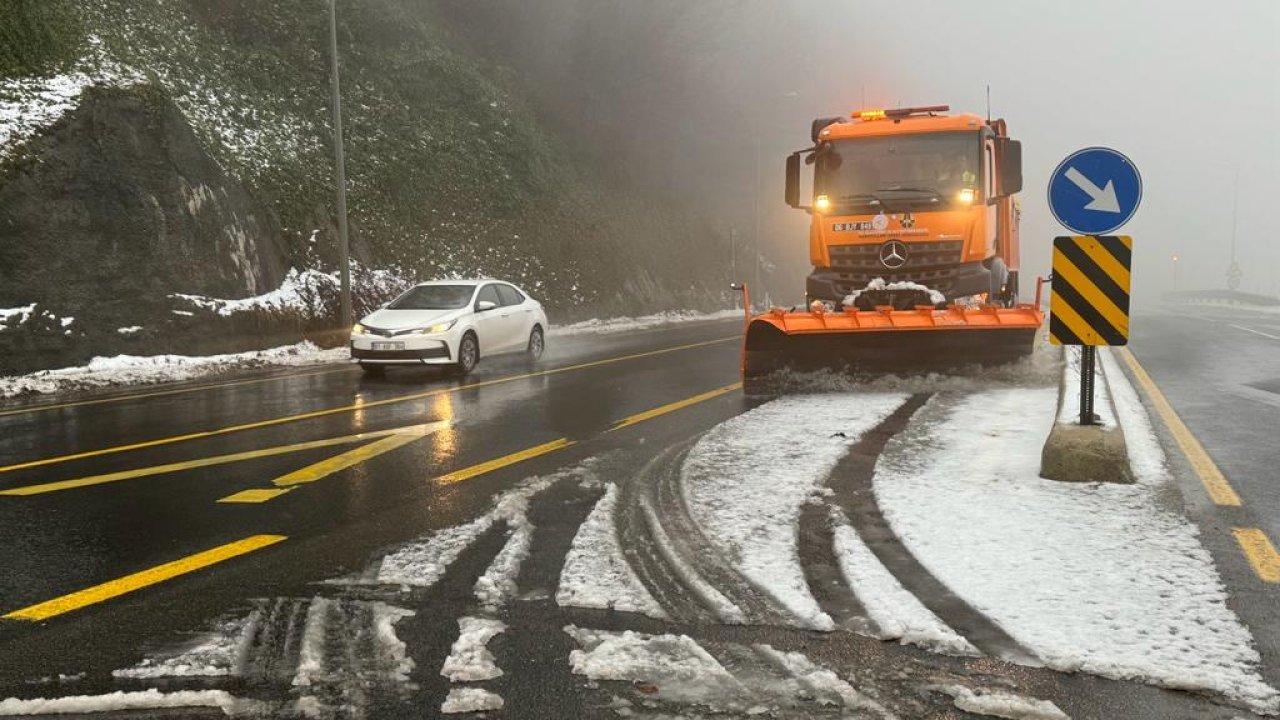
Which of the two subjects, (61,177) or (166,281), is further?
(166,281)

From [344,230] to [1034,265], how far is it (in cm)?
15357

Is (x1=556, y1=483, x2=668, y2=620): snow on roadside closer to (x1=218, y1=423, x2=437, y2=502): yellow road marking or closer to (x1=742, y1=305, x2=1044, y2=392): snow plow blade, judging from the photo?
(x1=218, y1=423, x2=437, y2=502): yellow road marking

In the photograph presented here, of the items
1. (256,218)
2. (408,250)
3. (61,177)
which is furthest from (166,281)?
(408,250)

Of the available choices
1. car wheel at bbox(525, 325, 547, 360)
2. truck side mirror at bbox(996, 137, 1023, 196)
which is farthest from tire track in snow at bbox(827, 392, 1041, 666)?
car wheel at bbox(525, 325, 547, 360)

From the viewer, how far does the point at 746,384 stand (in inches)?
446

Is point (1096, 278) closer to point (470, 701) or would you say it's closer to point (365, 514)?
point (365, 514)

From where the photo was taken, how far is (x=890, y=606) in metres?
3.86

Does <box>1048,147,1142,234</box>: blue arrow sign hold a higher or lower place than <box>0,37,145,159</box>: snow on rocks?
lower

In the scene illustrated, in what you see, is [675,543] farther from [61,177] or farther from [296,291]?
[296,291]

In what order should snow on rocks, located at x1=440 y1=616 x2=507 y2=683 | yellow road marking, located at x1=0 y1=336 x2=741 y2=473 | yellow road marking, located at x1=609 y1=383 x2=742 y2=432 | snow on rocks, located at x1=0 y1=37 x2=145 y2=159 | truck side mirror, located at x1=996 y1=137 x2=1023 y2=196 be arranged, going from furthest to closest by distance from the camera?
snow on rocks, located at x1=0 y1=37 x2=145 y2=159 < truck side mirror, located at x1=996 y1=137 x2=1023 y2=196 < yellow road marking, located at x1=609 y1=383 x2=742 y2=432 < yellow road marking, located at x1=0 y1=336 x2=741 y2=473 < snow on rocks, located at x1=440 y1=616 x2=507 y2=683

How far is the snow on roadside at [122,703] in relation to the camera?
9.77 ft

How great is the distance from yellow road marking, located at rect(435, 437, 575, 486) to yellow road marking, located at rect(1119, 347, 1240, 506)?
4.76 metres

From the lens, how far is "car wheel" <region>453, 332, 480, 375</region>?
556 inches

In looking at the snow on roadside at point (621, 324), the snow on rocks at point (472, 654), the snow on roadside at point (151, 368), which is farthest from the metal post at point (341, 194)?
the snow on rocks at point (472, 654)
